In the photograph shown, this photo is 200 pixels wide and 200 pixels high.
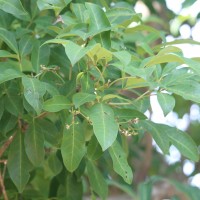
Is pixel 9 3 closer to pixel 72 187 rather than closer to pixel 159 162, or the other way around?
pixel 72 187

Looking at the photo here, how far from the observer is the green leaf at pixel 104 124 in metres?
1.07

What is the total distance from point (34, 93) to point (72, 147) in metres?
0.15

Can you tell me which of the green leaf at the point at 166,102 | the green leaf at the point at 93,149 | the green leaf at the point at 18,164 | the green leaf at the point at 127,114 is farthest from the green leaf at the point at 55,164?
the green leaf at the point at 166,102

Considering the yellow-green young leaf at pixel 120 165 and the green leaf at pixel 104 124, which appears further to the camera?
the yellow-green young leaf at pixel 120 165

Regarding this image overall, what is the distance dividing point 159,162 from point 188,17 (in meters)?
1.07

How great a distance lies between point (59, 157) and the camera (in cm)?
162

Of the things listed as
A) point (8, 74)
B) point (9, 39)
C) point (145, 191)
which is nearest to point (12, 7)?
point (9, 39)

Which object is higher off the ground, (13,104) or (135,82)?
(135,82)

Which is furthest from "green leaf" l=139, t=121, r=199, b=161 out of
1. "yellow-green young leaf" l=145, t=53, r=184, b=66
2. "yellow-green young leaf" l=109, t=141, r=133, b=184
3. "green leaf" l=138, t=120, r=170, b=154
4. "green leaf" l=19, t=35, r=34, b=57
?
"green leaf" l=19, t=35, r=34, b=57

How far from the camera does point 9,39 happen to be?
1312 millimetres

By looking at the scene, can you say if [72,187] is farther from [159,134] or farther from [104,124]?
[104,124]

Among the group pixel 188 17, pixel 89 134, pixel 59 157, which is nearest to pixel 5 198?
pixel 59 157

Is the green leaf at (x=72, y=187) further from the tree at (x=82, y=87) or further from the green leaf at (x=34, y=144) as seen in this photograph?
the green leaf at (x=34, y=144)

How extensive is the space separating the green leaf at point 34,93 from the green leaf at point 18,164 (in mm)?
270
